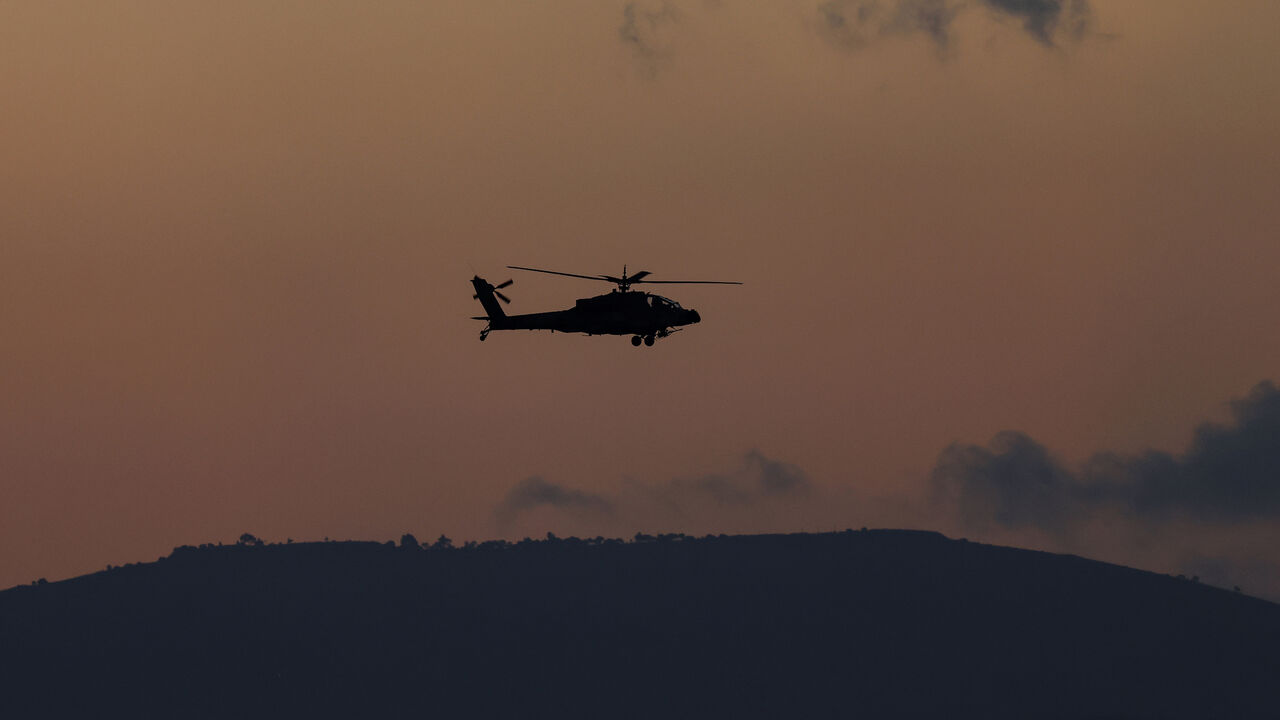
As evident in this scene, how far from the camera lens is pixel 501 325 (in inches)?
4665

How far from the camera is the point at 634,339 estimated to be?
11231cm

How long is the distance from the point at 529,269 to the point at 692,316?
1945 cm

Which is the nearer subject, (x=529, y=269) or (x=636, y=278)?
(x=529, y=269)

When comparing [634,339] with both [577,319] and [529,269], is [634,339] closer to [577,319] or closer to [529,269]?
[577,319]

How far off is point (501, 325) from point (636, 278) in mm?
10963

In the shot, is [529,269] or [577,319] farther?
[577,319]

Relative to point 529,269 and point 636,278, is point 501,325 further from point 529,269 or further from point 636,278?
point 529,269

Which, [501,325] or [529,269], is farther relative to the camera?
[501,325]

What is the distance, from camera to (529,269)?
97.4 m

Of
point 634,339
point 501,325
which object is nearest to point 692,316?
point 634,339

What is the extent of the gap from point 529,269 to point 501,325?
2154cm

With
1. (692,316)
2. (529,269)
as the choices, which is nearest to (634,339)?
(692,316)

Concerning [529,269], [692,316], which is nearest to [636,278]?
[692,316]

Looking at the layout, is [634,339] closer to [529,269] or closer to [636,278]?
[636,278]
